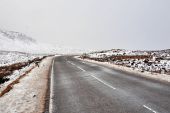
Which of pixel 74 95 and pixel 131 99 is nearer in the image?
pixel 131 99

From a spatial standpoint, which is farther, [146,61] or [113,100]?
[146,61]

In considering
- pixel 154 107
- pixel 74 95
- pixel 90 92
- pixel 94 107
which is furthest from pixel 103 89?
pixel 154 107

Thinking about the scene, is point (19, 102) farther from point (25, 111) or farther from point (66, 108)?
point (66, 108)

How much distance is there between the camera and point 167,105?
11.5 m

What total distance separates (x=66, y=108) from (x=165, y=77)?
1132 centimetres

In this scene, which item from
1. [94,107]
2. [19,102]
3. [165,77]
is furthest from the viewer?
[165,77]

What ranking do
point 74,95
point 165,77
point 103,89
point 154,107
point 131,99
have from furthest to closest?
point 165,77 → point 103,89 → point 74,95 → point 131,99 → point 154,107

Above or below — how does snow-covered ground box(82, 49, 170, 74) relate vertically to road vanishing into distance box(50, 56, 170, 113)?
above

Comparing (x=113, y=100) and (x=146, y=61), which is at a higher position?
(x=146, y=61)

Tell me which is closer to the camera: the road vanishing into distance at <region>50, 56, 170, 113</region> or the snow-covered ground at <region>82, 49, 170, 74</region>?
the road vanishing into distance at <region>50, 56, 170, 113</region>

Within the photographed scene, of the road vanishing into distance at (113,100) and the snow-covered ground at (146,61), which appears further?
the snow-covered ground at (146,61)

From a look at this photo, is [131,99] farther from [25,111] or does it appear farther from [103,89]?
[25,111]

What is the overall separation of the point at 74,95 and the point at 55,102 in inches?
71.9

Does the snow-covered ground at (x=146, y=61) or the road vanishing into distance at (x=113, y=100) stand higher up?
the snow-covered ground at (x=146, y=61)
